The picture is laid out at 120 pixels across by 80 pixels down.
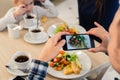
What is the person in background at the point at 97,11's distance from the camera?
65.1 inches

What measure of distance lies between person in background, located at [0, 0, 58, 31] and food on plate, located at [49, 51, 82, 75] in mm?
418

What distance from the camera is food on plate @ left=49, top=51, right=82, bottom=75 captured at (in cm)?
116

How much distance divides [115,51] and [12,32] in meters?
0.80

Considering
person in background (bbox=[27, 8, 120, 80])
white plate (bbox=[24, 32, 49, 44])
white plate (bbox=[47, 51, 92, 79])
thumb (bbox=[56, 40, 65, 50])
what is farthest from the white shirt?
white plate (bbox=[24, 32, 49, 44])

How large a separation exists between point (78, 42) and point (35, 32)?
31cm

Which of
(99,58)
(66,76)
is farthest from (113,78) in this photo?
(66,76)

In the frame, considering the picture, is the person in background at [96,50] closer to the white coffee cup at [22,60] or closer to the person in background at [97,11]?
the white coffee cup at [22,60]

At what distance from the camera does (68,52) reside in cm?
129

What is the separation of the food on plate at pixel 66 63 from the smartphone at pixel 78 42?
8 centimetres

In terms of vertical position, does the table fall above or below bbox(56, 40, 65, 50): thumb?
below

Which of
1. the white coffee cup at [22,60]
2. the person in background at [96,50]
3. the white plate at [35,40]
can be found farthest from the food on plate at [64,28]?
the white coffee cup at [22,60]

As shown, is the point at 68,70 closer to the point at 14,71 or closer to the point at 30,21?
the point at 14,71

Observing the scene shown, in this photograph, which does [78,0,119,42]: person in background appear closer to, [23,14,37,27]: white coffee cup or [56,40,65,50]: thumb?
[23,14,37,27]: white coffee cup

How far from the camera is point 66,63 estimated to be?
3.95 feet
